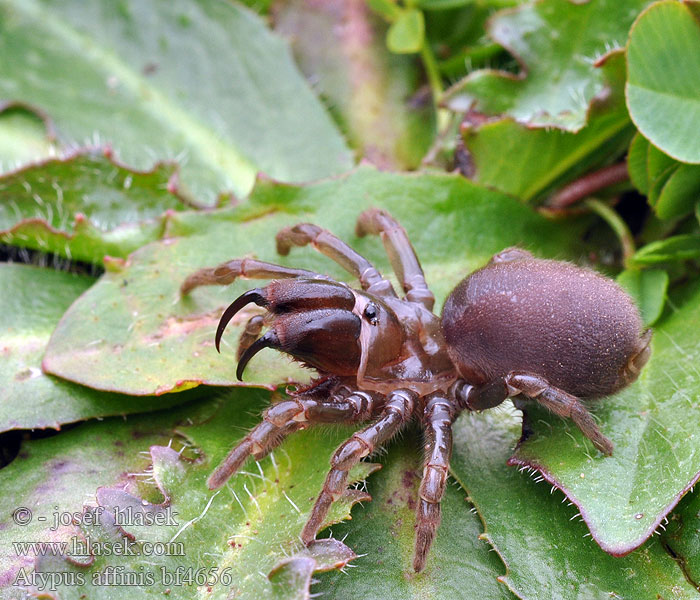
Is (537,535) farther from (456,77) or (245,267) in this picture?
(456,77)

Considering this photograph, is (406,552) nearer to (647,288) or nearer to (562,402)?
(562,402)

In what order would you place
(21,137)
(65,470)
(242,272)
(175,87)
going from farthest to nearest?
(175,87), (21,137), (242,272), (65,470)

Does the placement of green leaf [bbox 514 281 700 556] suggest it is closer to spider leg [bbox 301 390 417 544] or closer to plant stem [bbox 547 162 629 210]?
spider leg [bbox 301 390 417 544]

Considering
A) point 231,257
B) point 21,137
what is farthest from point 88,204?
point 231,257

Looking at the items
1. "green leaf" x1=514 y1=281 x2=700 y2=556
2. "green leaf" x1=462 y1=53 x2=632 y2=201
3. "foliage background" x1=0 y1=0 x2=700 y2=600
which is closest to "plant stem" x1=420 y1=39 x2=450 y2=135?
"foliage background" x1=0 y1=0 x2=700 y2=600

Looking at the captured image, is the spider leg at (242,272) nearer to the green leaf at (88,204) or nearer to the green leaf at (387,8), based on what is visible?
the green leaf at (88,204)

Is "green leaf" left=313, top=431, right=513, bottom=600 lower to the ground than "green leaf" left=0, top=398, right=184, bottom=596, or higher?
lower
